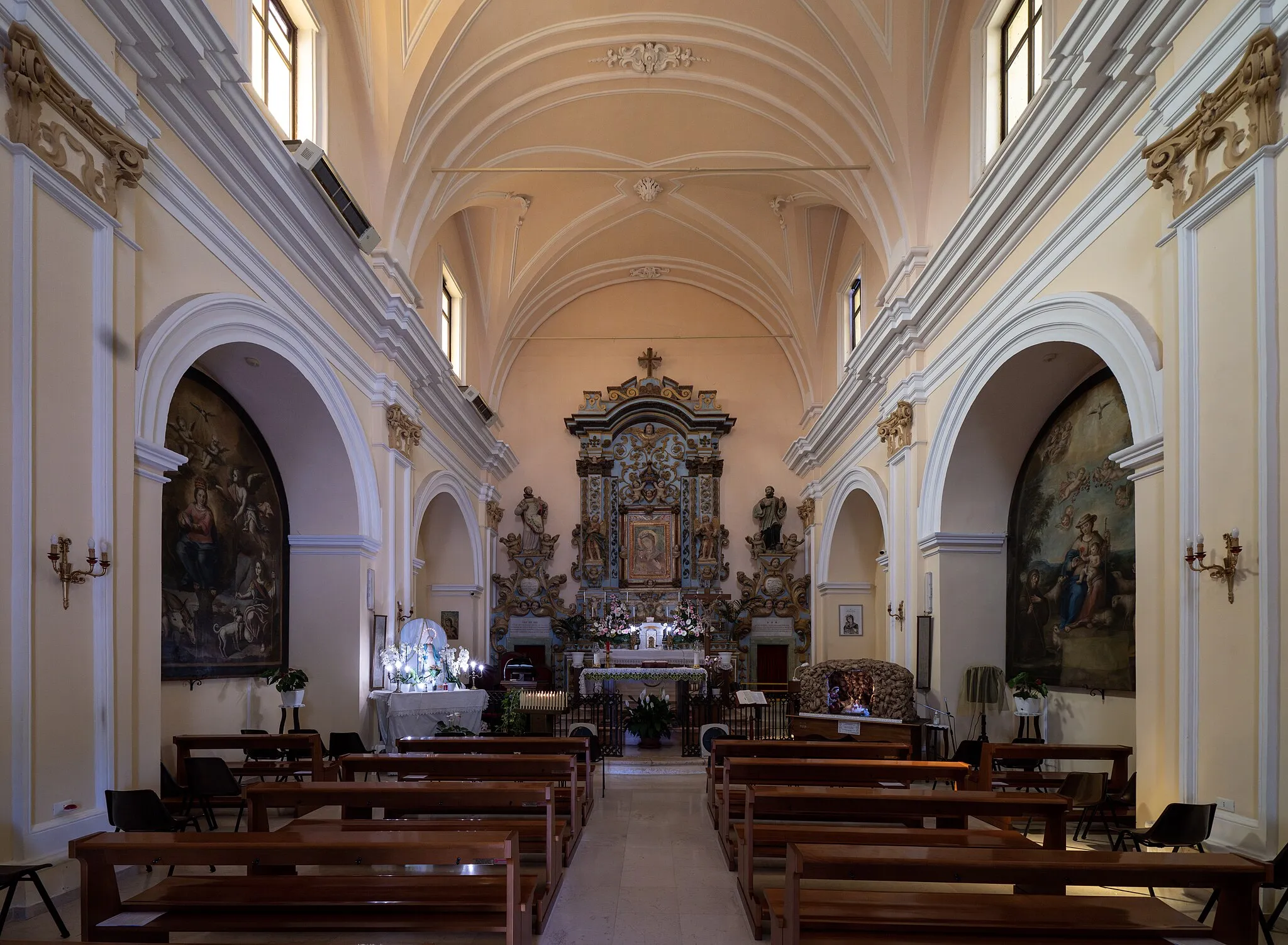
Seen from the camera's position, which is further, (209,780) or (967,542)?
(967,542)

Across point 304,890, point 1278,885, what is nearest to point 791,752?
point 1278,885

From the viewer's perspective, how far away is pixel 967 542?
11.8m

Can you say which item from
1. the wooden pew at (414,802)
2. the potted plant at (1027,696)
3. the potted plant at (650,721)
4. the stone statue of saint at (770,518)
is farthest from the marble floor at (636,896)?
the stone statue of saint at (770,518)

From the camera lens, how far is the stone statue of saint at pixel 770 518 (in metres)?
22.6

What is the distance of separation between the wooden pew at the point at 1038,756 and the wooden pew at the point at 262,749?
519 centimetres

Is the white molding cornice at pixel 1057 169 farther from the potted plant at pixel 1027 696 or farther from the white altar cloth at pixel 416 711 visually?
the white altar cloth at pixel 416 711

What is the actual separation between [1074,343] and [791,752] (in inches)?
168

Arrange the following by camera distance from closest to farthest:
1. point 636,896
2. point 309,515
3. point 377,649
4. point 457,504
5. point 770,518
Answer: point 636,896 < point 309,515 < point 377,649 < point 457,504 < point 770,518

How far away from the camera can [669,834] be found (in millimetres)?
7965

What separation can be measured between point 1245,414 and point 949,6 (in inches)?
293

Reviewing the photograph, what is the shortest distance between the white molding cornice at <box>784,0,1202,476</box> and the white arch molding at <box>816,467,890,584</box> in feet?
9.07

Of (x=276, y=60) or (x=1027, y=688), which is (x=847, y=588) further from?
(x=276, y=60)

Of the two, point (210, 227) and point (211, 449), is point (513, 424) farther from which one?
point (210, 227)

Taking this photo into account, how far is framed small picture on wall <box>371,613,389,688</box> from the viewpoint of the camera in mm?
12227
